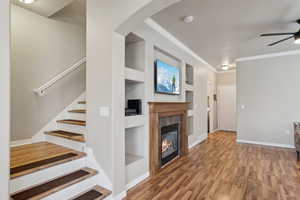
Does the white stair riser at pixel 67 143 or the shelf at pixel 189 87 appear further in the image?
the shelf at pixel 189 87

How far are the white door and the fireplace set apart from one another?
15.4 ft

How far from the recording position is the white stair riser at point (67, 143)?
2.43 metres

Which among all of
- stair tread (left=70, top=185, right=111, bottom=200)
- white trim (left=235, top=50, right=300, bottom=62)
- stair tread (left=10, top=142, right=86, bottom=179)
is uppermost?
white trim (left=235, top=50, right=300, bottom=62)

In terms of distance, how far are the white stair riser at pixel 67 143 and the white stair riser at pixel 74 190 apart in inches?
20.0

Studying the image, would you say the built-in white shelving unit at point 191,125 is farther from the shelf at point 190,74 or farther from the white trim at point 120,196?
the white trim at point 120,196

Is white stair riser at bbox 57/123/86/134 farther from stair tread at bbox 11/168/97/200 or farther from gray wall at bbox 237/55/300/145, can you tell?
gray wall at bbox 237/55/300/145

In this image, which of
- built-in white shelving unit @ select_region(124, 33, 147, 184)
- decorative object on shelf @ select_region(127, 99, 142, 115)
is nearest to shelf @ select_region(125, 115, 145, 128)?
built-in white shelving unit @ select_region(124, 33, 147, 184)

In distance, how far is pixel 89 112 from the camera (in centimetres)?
231

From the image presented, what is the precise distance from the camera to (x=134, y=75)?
103 inches

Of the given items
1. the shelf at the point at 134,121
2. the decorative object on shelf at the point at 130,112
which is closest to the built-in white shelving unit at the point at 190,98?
the shelf at the point at 134,121

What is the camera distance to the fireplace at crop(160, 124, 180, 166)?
3307 mm

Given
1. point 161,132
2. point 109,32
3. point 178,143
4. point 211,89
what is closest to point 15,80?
point 109,32

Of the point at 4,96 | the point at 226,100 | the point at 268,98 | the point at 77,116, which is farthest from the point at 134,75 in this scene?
the point at 226,100

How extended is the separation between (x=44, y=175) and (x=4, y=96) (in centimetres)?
117
